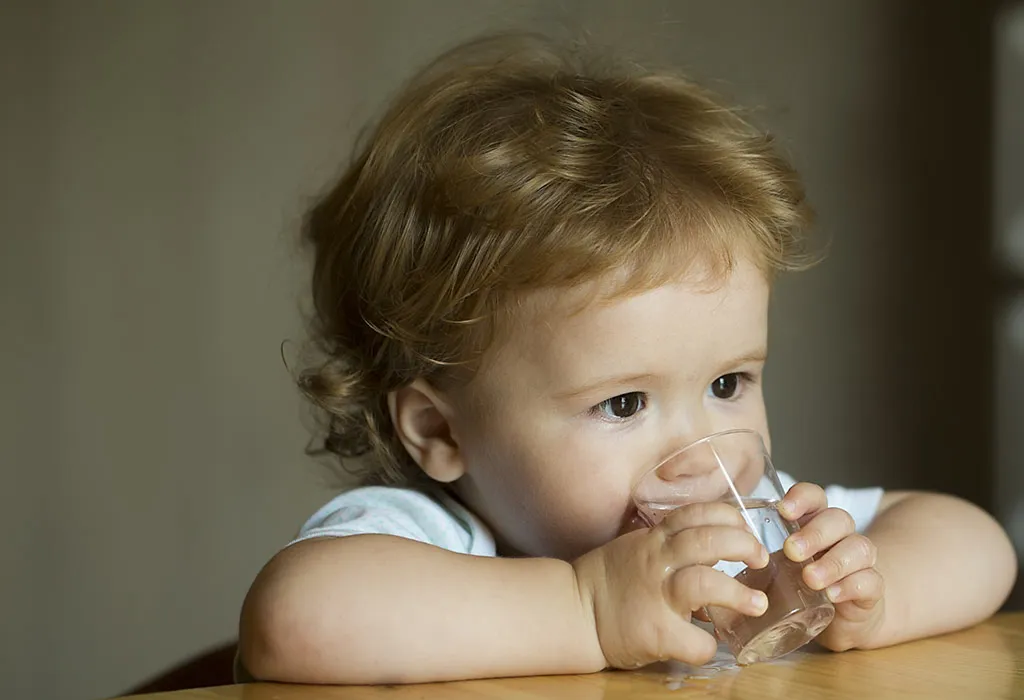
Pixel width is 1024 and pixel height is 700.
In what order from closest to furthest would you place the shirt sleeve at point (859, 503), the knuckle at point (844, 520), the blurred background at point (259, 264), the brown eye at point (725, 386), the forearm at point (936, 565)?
1. the knuckle at point (844, 520)
2. the forearm at point (936, 565)
3. the brown eye at point (725, 386)
4. the shirt sleeve at point (859, 503)
5. the blurred background at point (259, 264)

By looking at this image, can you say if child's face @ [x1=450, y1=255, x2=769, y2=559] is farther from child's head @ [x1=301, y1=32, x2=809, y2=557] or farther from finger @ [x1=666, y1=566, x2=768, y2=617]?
finger @ [x1=666, y1=566, x2=768, y2=617]

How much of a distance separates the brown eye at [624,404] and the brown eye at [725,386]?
0.29 feet

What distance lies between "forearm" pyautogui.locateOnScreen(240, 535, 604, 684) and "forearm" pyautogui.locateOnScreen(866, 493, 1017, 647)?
0.88 feet

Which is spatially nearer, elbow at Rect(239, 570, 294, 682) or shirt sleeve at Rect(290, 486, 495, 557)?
elbow at Rect(239, 570, 294, 682)

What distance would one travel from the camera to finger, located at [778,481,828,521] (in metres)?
0.86

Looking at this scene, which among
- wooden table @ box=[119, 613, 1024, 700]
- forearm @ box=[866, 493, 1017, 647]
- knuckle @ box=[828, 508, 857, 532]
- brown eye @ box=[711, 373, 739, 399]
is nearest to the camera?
wooden table @ box=[119, 613, 1024, 700]

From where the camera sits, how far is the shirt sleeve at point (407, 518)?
3.42 ft

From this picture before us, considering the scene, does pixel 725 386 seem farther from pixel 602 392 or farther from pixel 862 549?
pixel 862 549

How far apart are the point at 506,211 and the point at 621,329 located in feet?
0.47

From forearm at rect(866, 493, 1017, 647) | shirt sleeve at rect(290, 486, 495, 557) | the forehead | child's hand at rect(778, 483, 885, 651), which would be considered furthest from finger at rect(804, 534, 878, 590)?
shirt sleeve at rect(290, 486, 495, 557)

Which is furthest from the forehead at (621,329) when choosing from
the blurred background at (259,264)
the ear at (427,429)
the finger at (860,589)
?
the blurred background at (259,264)

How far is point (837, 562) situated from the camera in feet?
2.78

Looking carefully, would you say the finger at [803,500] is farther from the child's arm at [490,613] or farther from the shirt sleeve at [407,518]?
the shirt sleeve at [407,518]

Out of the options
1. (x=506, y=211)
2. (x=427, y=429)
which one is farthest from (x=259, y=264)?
(x=506, y=211)
